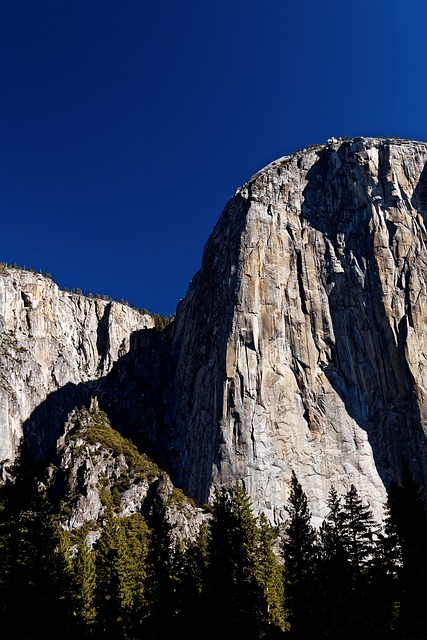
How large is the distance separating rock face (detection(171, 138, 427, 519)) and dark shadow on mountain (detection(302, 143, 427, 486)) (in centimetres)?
19

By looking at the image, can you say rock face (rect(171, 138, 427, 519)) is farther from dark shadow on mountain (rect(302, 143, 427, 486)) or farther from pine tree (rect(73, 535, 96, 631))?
pine tree (rect(73, 535, 96, 631))

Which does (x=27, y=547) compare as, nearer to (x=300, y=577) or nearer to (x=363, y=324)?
(x=300, y=577)

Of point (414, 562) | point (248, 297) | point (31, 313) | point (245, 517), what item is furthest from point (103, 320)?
point (414, 562)

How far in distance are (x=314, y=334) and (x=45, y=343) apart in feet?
163

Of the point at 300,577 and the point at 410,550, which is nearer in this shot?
the point at 410,550

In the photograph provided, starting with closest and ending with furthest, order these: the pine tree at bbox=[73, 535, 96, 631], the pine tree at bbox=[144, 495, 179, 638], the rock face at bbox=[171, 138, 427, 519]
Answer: the pine tree at bbox=[144, 495, 179, 638] → the pine tree at bbox=[73, 535, 96, 631] → the rock face at bbox=[171, 138, 427, 519]

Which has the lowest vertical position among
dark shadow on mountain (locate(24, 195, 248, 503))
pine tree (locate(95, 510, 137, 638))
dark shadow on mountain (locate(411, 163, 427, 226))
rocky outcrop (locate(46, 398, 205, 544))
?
pine tree (locate(95, 510, 137, 638))

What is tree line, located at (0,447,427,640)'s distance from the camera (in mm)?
33812

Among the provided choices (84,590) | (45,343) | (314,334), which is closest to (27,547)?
(84,590)

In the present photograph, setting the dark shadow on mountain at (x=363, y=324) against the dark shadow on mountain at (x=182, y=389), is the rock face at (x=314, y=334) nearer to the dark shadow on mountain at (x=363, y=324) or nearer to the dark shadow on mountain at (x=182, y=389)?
the dark shadow on mountain at (x=363, y=324)

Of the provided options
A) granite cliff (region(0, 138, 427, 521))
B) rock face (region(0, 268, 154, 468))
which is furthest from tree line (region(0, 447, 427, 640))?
rock face (region(0, 268, 154, 468))

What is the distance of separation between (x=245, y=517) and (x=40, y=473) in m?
17.7

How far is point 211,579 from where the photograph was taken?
4216 centimetres

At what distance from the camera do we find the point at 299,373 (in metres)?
91.1
